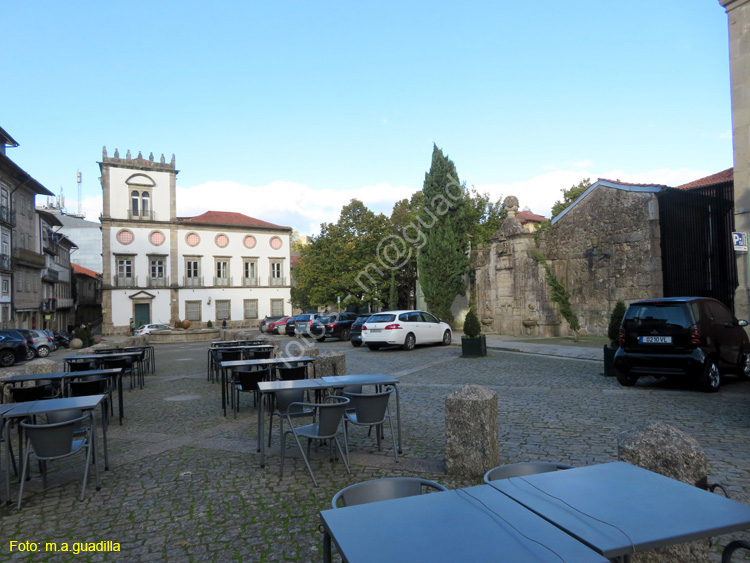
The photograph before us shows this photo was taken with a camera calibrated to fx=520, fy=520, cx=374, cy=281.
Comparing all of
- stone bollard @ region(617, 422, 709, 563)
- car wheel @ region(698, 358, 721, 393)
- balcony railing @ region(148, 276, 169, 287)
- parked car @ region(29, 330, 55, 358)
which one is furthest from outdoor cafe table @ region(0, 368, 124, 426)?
balcony railing @ region(148, 276, 169, 287)

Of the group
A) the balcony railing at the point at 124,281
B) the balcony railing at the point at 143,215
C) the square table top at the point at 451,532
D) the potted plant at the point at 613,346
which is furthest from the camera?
the balcony railing at the point at 143,215

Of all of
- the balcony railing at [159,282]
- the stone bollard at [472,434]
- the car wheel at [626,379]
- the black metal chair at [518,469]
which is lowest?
the car wheel at [626,379]

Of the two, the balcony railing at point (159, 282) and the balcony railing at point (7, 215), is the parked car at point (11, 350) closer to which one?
the balcony railing at point (7, 215)

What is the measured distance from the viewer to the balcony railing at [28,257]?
36.2 m

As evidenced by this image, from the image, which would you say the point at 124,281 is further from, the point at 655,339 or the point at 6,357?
the point at 655,339

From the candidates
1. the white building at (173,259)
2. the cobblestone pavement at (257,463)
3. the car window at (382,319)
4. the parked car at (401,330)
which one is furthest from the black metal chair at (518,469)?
the white building at (173,259)

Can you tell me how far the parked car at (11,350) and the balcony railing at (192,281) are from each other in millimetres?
28569

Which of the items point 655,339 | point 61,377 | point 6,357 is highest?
point 655,339

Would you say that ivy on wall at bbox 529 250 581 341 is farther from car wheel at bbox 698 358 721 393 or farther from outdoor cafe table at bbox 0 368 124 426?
outdoor cafe table at bbox 0 368 124 426

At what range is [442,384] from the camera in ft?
35.9

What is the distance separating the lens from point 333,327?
26.6 metres

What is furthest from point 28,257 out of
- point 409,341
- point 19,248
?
point 409,341

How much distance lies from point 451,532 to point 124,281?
51.3 metres

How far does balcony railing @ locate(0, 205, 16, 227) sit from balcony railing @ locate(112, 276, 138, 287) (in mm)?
11391
